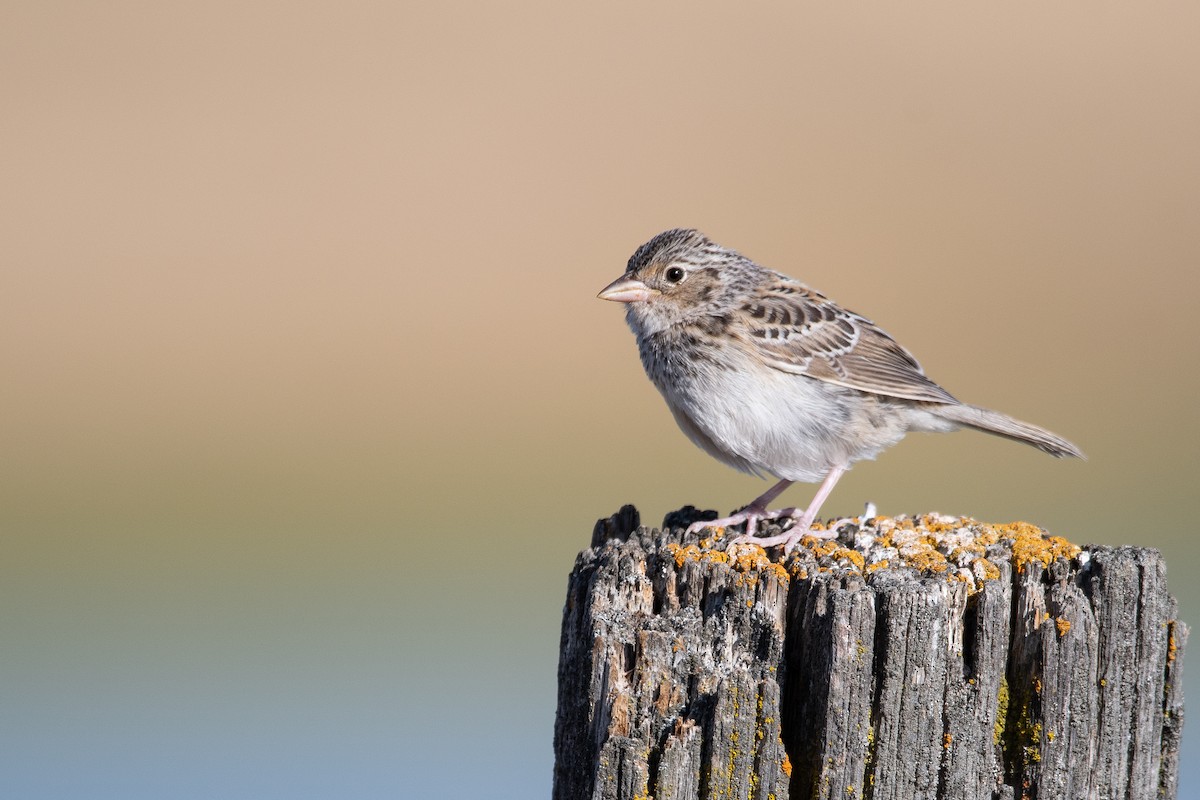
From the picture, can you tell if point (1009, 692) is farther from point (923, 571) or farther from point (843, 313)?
point (843, 313)

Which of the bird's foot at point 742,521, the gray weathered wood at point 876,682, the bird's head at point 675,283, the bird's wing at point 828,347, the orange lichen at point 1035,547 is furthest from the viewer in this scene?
the bird's head at point 675,283

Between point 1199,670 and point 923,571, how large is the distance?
844cm

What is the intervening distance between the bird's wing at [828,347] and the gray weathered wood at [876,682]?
2.60 meters

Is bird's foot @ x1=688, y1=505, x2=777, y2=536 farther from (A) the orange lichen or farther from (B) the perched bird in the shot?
(A) the orange lichen

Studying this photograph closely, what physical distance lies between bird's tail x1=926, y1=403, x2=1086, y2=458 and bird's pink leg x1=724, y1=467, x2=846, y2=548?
71cm

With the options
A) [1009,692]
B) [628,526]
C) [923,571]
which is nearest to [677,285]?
[628,526]

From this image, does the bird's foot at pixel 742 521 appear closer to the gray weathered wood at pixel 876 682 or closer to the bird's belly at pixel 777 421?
the bird's belly at pixel 777 421

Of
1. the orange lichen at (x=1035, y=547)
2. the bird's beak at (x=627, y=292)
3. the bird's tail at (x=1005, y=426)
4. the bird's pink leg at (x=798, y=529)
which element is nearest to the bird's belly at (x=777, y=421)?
the bird's pink leg at (x=798, y=529)

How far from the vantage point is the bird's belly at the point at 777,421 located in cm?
623

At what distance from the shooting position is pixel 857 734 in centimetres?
349

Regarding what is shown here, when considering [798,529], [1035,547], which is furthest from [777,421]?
[1035,547]

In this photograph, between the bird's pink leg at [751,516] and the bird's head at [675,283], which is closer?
the bird's pink leg at [751,516]

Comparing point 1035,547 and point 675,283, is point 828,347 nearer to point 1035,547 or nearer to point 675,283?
Result: point 675,283

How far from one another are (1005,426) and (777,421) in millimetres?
1326
